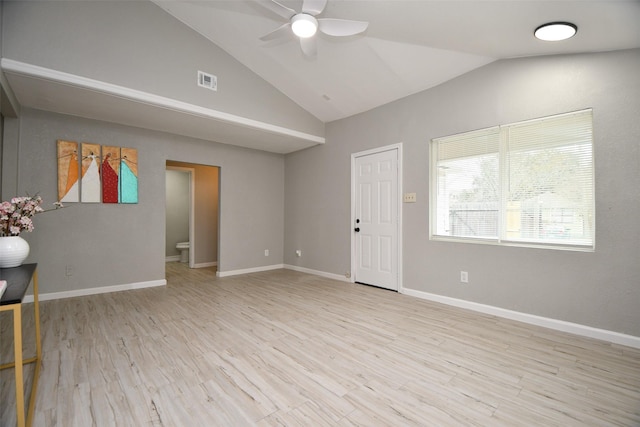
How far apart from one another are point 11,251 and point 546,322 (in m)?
4.65

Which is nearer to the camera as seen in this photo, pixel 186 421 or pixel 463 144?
pixel 186 421

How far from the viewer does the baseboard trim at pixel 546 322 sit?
2572mm

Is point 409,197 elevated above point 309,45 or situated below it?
below

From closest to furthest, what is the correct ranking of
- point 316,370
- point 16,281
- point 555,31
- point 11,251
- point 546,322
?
1. point 16,281
2. point 11,251
3. point 316,370
4. point 555,31
5. point 546,322

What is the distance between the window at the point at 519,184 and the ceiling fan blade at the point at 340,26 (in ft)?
6.28

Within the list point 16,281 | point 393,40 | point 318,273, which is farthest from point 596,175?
point 16,281

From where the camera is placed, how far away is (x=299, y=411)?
1716 mm

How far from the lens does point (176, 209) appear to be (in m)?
7.16

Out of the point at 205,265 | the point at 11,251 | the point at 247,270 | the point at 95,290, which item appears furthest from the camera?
the point at 205,265

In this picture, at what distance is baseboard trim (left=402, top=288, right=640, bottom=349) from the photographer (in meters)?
2.57

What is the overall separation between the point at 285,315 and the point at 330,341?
0.85m

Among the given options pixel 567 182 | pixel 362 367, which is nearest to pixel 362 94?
pixel 567 182

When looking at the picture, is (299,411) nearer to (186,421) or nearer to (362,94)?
(186,421)

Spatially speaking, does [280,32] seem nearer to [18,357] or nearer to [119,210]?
[18,357]
